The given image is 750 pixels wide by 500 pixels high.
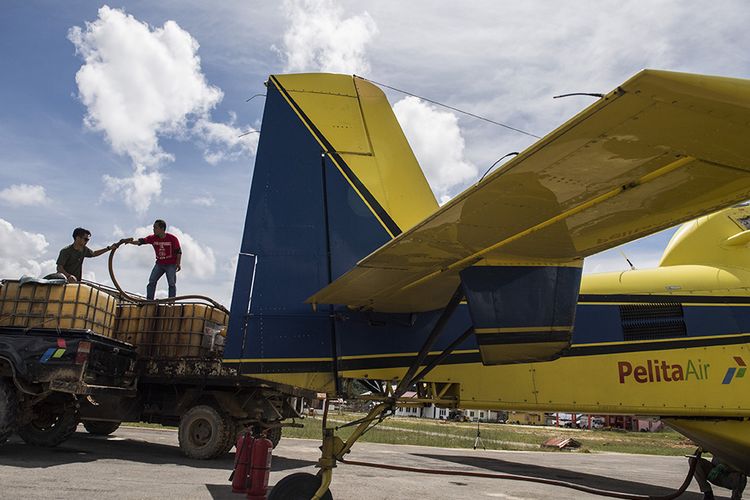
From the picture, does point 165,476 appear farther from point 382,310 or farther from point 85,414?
point 382,310

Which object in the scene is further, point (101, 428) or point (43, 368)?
point (101, 428)

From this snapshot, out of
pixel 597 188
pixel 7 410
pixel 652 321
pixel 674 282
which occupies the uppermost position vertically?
pixel 674 282

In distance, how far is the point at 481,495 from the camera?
8289 mm

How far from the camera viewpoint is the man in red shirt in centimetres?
1039

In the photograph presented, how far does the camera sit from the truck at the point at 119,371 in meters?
8.23

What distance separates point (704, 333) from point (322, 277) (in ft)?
14.0

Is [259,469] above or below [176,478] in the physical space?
above

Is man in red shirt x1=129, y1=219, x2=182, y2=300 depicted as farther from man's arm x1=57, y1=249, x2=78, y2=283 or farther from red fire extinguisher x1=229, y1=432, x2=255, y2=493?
red fire extinguisher x1=229, y1=432, x2=255, y2=493

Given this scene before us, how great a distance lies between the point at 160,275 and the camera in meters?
10.7

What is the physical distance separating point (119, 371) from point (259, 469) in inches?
190

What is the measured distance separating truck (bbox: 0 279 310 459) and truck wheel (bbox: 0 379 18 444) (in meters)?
0.01

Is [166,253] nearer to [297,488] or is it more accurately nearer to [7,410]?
[7,410]

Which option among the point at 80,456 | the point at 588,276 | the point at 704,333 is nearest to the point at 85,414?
the point at 80,456

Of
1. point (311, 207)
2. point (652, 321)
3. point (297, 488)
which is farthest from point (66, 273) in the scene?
point (652, 321)
